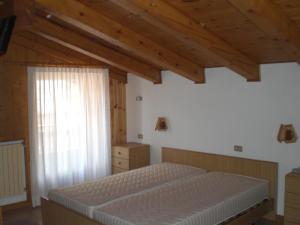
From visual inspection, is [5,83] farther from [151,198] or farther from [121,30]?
[151,198]

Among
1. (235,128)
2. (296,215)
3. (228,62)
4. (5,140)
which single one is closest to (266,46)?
(228,62)

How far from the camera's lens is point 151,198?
11.9 ft

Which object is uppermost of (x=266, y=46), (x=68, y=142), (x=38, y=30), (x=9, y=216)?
(x=38, y=30)

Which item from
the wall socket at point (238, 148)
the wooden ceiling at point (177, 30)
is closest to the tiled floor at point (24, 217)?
the wall socket at point (238, 148)

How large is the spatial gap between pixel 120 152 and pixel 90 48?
1927 mm

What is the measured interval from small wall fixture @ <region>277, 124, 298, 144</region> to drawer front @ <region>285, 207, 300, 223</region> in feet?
2.59

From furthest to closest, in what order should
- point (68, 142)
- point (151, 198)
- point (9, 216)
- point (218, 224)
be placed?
point (68, 142)
point (9, 216)
point (151, 198)
point (218, 224)

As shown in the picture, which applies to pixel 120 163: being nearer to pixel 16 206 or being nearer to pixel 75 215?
pixel 16 206

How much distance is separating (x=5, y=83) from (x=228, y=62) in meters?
3.00

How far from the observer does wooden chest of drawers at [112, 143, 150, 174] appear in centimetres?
555

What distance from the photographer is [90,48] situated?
451cm

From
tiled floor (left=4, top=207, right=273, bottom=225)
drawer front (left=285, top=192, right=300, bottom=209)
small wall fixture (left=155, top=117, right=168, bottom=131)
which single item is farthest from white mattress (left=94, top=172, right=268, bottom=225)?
small wall fixture (left=155, top=117, right=168, bottom=131)

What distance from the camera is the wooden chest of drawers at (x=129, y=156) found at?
18.2 ft

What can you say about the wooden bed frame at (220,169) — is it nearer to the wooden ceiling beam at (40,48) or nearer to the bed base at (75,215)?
the bed base at (75,215)
